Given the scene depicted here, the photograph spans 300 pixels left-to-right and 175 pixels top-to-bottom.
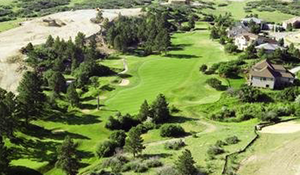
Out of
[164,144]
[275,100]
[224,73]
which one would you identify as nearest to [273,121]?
[275,100]

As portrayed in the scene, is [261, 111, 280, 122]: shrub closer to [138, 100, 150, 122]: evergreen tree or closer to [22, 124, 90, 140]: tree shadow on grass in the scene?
[138, 100, 150, 122]: evergreen tree

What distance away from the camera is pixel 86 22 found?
612 ft

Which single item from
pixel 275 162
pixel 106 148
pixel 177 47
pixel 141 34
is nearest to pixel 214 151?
pixel 275 162

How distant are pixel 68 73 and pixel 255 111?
64.5m

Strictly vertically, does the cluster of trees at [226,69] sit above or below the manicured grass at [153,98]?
above

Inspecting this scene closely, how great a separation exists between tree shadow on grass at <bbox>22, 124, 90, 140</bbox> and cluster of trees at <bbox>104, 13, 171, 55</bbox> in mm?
65312

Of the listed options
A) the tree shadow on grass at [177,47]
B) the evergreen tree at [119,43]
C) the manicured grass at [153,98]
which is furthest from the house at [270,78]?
the evergreen tree at [119,43]

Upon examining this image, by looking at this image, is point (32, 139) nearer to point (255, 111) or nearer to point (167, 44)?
point (255, 111)

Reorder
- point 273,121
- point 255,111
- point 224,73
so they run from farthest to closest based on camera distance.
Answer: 1. point 224,73
2. point 255,111
3. point 273,121

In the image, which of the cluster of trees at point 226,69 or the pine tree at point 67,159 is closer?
the pine tree at point 67,159

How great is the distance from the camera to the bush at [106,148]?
67.4 metres

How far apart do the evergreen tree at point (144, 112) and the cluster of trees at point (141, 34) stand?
2253 inches

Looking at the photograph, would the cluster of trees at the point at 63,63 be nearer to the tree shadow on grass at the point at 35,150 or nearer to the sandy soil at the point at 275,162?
the tree shadow on grass at the point at 35,150

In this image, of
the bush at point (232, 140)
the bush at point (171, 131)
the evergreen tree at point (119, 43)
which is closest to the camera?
the bush at point (232, 140)
